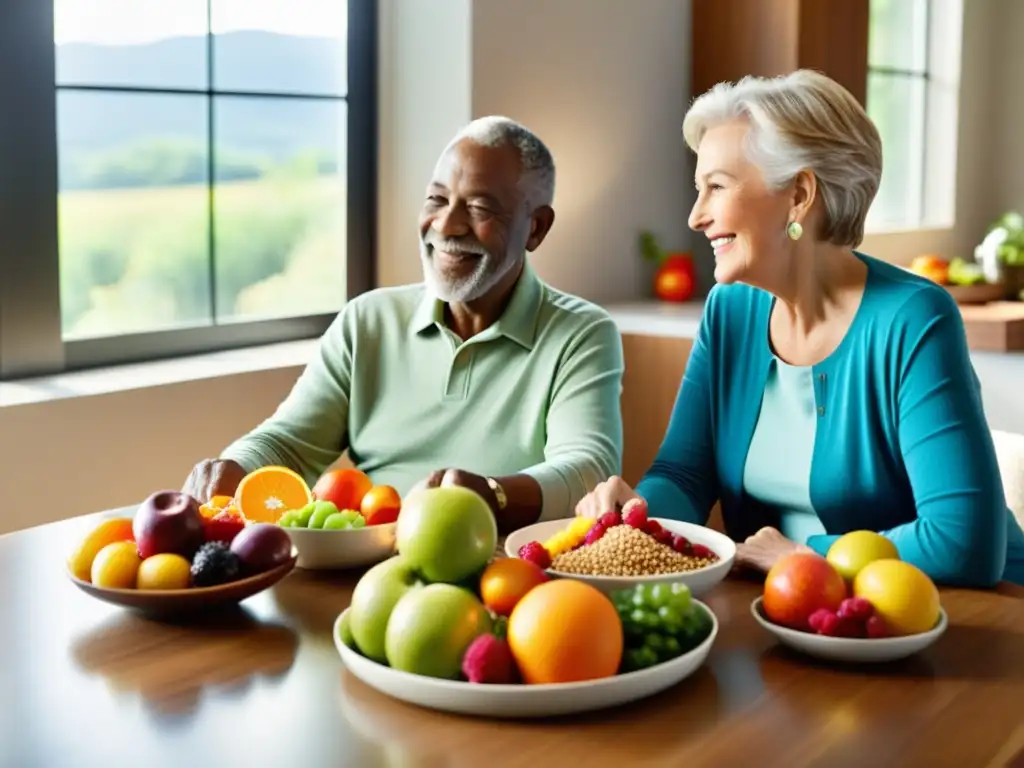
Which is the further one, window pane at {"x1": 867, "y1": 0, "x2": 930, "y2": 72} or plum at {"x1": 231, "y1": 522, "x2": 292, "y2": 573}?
window pane at {"x1": 867, "y1": 0, "x2": 930, "y2": 72}

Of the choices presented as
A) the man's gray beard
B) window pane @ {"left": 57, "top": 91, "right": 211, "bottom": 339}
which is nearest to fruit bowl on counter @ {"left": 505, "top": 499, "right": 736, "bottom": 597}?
the man's gray beard

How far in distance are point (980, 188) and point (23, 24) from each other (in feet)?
13.1

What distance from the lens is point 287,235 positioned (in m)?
3.27

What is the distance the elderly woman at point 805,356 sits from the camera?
5.68 ft

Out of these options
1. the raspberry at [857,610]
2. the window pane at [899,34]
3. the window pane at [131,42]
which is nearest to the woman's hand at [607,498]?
the raspberry at [857,610]

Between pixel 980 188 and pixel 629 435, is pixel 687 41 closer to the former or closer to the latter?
pixel 629 435

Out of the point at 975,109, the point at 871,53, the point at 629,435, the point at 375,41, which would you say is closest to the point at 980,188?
the point at 975,109

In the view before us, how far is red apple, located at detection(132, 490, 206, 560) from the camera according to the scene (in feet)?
4.56

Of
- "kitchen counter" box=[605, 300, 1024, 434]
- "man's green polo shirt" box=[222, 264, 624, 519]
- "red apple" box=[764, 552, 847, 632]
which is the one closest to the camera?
"red apple" box=[764, 552, 847, 632]

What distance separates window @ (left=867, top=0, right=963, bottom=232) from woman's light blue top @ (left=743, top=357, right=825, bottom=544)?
10.8 ft

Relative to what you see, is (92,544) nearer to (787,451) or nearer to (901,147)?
(787,451)

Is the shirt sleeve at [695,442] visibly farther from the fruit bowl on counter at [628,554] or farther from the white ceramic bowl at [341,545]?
the white ceramic bowl at [341,545]

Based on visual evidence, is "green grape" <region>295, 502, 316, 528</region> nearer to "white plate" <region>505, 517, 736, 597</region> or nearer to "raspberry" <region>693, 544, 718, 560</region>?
"white plate" <region>505, 517, 736, 597</region>

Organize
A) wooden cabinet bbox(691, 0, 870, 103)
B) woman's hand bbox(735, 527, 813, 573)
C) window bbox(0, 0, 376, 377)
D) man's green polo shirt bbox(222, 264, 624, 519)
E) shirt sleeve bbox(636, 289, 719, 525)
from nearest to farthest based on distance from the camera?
woman's hand bbox(735, 527, 813, 573) → shirt sleeve bbox(636, 289, 719, 525) → man's green polo shirt bbox(222, 264, 624, 519) → window bbox(0, 0, 376, 377) → wooden cabinet bbox(691, 0, 870, 103)
